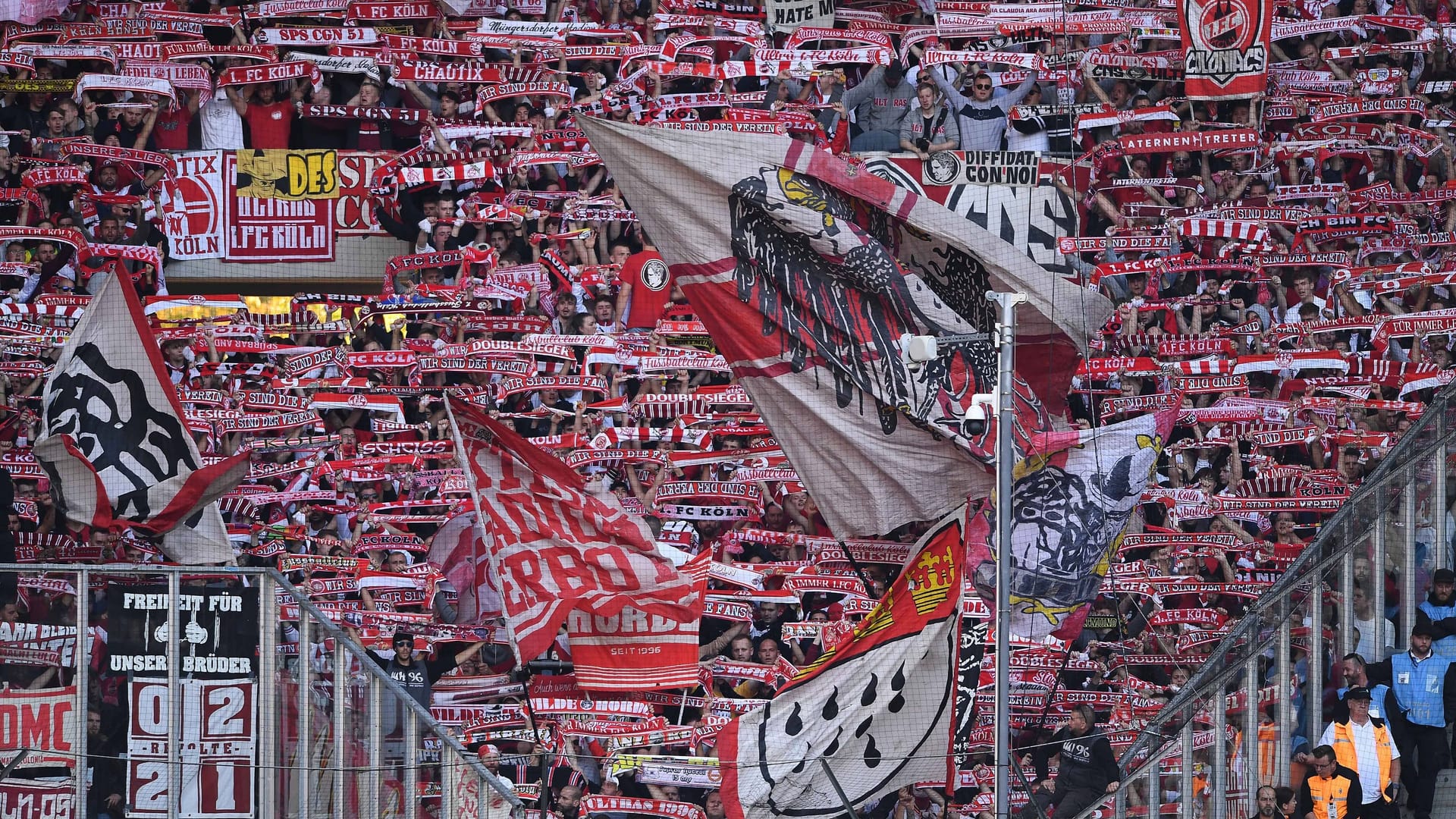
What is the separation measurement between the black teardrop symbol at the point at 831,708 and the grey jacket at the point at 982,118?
6.93 metres

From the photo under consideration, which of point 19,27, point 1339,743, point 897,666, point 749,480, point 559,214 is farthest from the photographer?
point 19,27

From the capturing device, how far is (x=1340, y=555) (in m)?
13.9

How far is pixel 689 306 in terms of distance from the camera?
766 inches

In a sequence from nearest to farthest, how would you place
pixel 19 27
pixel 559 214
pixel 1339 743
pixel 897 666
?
1. pixel 1339 743
2. pixel 897 666
3. pixel 559 214
4. pixel 19 27

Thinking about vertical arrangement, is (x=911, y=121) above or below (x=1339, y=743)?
above

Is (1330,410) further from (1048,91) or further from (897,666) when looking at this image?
(897,666)

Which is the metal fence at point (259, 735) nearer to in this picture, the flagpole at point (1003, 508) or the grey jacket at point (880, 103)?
the flagpole at point (1003, 508)

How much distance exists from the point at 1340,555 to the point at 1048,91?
7.82 m

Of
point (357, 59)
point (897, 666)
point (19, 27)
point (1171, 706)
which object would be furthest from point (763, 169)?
point (19, 27)

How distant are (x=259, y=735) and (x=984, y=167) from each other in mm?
8496

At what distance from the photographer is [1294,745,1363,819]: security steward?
12.9m

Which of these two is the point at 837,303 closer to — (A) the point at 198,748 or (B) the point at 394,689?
(B) the point at 394,689

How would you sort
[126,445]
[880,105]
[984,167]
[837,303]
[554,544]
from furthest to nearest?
[880,105] < [984,167] < [126,445] < [554,544] < [837,303]

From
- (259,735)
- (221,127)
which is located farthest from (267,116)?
(259,735)
